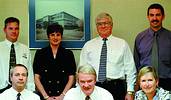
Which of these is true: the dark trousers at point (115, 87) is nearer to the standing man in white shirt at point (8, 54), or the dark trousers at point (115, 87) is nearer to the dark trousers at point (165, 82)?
the dark trousers at point (165, 82)

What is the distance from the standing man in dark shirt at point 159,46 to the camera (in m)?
4.31

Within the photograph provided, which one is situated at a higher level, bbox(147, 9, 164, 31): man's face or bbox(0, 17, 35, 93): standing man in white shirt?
bbox(147, 9, 164, 31): man's face

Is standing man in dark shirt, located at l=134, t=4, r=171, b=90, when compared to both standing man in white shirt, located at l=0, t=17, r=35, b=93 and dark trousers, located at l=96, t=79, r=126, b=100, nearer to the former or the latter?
dark trousers, located at l=96, t=79, r=126, b=100

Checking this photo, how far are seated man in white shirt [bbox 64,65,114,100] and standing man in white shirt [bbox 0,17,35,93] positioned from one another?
3.07 ft

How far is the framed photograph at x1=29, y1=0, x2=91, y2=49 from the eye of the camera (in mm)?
5004

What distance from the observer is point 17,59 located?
450 centimetres

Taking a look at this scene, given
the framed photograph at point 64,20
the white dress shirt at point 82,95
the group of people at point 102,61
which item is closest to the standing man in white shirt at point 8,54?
the group of people at point 102,61

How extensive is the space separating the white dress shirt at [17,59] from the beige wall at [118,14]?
463 mm

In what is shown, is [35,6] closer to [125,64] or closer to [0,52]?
[0,52]

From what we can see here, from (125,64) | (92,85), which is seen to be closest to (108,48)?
(125,64)

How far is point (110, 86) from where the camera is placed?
4.40 meters

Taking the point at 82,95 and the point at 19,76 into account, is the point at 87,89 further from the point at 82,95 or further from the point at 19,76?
the point at 19,76

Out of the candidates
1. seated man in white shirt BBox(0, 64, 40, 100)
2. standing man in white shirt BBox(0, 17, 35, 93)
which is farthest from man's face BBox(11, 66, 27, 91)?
standing man in white shirt BBox(0, 17, 35, 93)

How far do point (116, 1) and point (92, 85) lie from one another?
178cm
